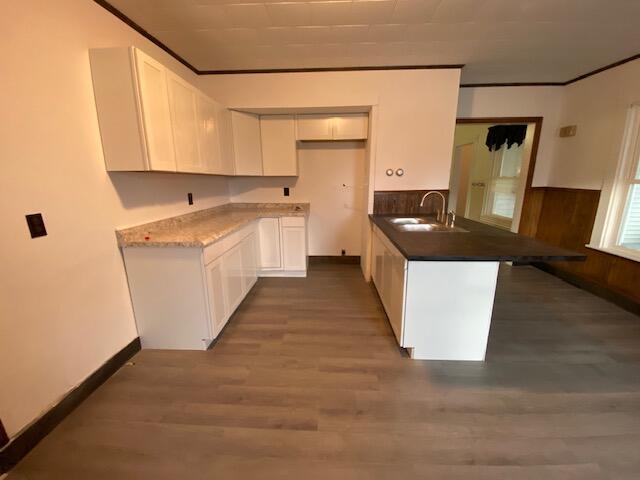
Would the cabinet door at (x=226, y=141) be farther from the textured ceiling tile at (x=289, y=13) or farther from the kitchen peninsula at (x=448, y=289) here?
the kitchen peninsula at (x=448, y=289)

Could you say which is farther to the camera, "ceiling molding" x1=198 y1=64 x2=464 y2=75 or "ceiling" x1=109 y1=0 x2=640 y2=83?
"ceiling molding" x1=198 y1=64 x2=464 y2=75

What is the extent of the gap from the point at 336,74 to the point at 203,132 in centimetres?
162

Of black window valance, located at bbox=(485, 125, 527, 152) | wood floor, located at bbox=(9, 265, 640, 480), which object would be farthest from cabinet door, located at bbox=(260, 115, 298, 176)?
black window valance, located at bbox=(485, 125, 527, 152)

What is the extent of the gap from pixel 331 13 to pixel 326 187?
2.09 m

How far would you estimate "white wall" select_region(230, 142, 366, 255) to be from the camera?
3746 mm

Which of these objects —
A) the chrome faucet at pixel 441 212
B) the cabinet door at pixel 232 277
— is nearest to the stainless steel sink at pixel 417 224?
the chrome faucet at pixel 441 212

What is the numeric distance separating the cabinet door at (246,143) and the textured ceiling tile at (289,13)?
1.28 meters

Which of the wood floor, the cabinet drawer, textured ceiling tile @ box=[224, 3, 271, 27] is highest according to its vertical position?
textured ceiling tile @ box=[224, 3, 271, 27]

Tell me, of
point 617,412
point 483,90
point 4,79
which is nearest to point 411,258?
point 617,412

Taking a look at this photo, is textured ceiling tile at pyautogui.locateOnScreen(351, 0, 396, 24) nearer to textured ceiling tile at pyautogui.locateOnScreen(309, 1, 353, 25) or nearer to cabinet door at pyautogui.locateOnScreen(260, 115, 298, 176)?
textured ceiling tile at pyautogui.locateOnScreen(309, 1, 353, 25)

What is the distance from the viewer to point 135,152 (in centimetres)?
175

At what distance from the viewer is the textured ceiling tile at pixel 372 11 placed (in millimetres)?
1875

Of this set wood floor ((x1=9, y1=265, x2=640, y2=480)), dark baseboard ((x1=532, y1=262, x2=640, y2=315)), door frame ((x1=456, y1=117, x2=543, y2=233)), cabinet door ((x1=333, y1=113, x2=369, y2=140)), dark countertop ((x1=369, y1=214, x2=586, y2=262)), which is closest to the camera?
wood floor ((x1=9, y1=265, x2=640, y2=480))

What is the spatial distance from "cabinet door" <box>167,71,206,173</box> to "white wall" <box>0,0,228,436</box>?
42cm
